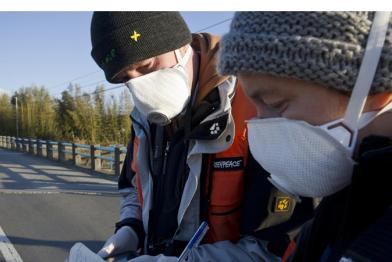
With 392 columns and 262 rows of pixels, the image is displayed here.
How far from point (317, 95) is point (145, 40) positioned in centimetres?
120

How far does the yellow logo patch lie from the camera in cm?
152

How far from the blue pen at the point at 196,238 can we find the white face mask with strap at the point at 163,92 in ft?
1.88

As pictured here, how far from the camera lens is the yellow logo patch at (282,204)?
1.52 m

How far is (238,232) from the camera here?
5.55ft

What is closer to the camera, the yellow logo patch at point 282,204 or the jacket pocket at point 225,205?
the yellow logo patch at point 282,204

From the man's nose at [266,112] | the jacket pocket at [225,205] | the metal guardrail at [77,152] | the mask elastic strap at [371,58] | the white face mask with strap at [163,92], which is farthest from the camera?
the metal guardrail at [77,152]

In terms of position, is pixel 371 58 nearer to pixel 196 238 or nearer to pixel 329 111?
pixel 329 111

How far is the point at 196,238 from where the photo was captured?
1600 millimetres

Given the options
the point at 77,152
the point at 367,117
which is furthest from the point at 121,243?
the point at 77,152

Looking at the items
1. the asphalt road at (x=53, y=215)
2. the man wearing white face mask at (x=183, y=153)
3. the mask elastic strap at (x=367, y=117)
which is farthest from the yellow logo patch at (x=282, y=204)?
the asphalt road at (x=53, y=215)

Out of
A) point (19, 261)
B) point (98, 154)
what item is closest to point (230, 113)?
point (19, 261)

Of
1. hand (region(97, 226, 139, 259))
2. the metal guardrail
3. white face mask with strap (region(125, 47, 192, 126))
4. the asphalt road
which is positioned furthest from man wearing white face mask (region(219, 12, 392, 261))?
the metal guardrail

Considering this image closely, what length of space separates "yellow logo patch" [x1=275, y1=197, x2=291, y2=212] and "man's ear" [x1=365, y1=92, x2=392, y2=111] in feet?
1.97

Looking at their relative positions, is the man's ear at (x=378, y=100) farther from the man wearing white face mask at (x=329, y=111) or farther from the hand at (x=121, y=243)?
the hand at (x=121, y=243)
